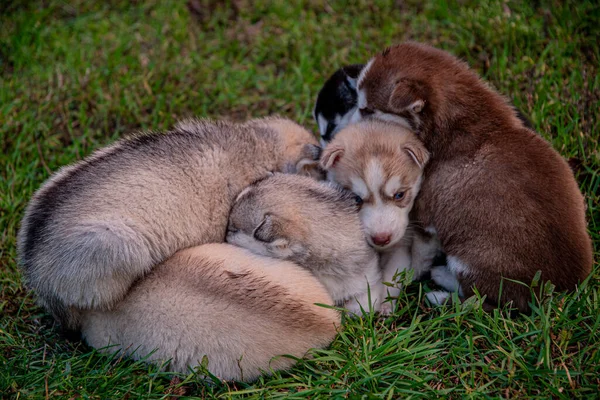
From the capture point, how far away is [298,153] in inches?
199

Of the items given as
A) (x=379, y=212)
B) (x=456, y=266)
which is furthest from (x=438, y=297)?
(x=379, y=212)

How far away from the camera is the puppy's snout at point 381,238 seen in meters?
4.55

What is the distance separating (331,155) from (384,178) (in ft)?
1.38

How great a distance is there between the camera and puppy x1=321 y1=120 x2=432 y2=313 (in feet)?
15.1

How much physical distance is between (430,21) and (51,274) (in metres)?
4.93

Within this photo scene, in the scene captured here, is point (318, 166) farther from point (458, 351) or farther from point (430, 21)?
point (430, 21)

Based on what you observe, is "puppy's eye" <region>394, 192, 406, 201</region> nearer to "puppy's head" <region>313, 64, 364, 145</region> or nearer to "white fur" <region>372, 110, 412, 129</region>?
"white fur" <region>372, 110, 412, 129</region>

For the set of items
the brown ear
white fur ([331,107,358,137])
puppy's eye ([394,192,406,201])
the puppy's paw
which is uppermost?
white fur ([331,107,358,137])

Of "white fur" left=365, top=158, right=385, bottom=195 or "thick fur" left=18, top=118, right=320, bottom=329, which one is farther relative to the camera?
"white fur" left=365, top=158, right=385, bottom=195

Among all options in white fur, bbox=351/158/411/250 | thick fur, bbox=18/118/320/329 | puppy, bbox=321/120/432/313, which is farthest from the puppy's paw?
thick fur, bbox=18/118/320/329

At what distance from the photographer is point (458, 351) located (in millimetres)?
4098

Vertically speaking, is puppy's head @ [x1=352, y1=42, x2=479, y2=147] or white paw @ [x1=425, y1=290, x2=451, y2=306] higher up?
puppy's head @ [x1=352, y1=42, x2=479, y2=147]

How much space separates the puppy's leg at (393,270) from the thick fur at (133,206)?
93 centimetres

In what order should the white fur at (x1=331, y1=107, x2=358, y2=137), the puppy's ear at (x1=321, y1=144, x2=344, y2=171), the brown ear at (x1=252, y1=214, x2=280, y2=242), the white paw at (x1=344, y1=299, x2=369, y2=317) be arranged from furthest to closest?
the white fur at (x1=331, y1=107, x2=358, y2=137)
the puppy's ear at (x1=321, y1=144, x2=344, y2=171)
the white paw at (x1=344, y1=299, x2=369, y2=317)
the brown ear at (x1=252, y1=214, x2=280, y2=242)
